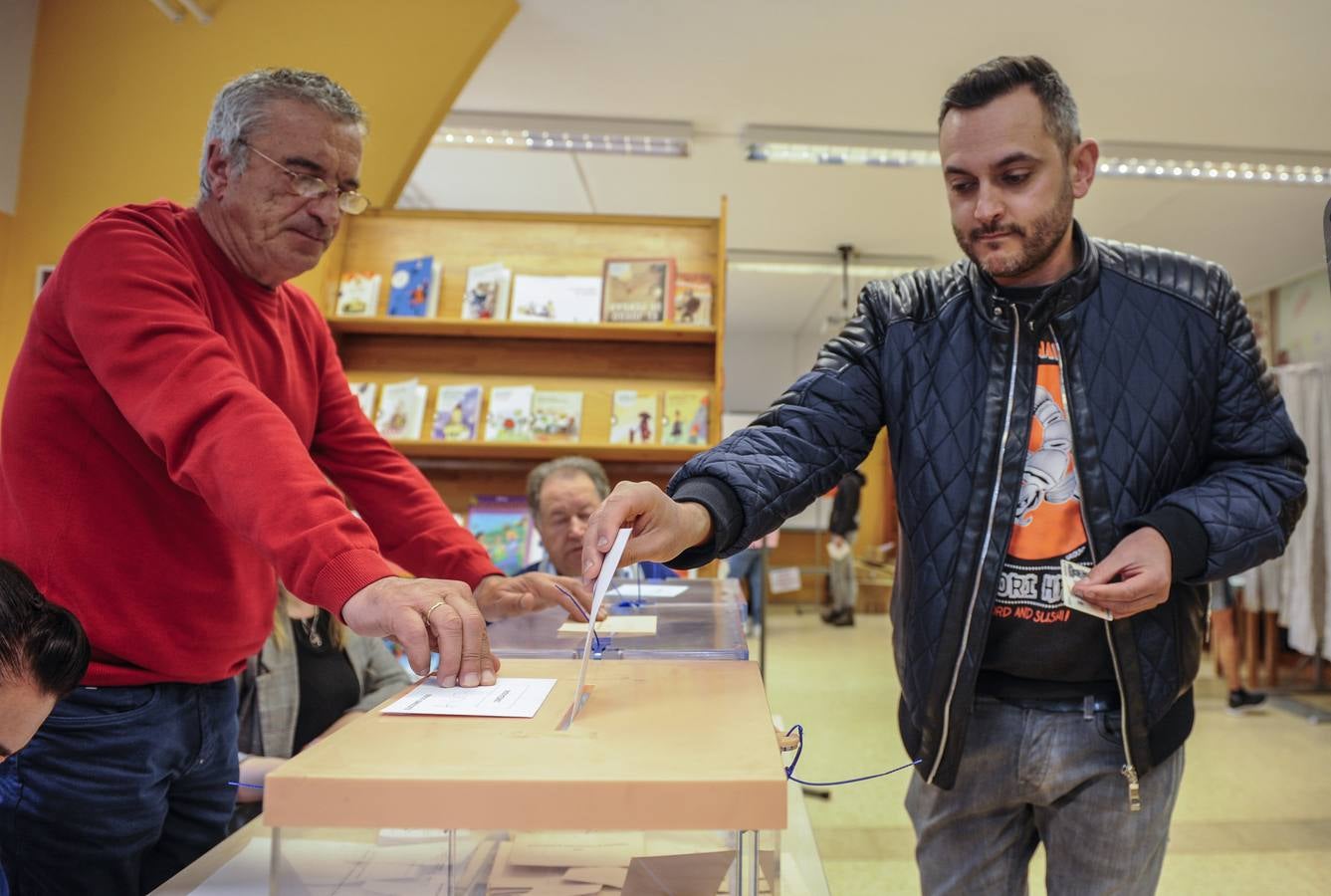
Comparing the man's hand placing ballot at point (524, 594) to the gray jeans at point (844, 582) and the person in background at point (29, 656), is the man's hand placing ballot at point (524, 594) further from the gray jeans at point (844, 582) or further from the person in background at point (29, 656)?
the gray jeans at point (844, 582)

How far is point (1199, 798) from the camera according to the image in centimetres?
365

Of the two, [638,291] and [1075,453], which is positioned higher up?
[638,291]

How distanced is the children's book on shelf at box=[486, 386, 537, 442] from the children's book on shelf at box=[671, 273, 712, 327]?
72 centimetres

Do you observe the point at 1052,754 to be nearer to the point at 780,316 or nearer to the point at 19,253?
the point at 19,253

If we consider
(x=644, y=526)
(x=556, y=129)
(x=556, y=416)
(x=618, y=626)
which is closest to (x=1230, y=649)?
(x=556, y=416)

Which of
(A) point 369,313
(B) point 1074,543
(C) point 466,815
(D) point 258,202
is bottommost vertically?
(C) point 466,815

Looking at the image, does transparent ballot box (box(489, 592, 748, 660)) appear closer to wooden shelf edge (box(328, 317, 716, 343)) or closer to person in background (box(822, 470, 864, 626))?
wooden shelf edge (box(328, 317, 716, 343))

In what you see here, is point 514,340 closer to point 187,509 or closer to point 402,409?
point 402,409

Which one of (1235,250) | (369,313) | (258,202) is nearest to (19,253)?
(369,313)

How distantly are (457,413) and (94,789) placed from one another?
270 cm

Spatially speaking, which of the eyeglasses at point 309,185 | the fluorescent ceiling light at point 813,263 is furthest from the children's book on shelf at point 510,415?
the fluorescent ceiling light at point 813,263

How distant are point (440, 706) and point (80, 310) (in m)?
0.68

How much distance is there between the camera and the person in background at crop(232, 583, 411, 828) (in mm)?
2150

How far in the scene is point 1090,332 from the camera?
3.89ft
